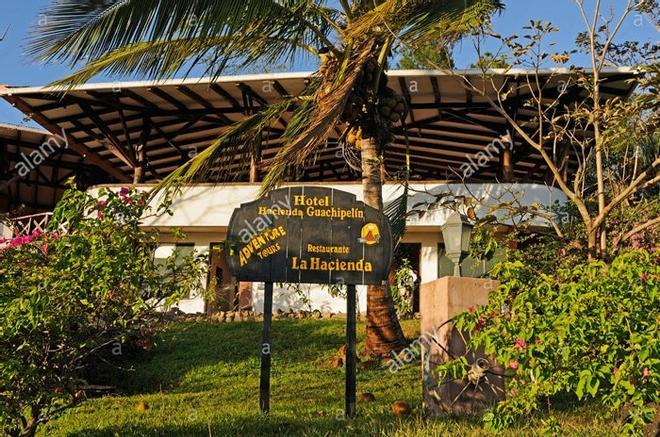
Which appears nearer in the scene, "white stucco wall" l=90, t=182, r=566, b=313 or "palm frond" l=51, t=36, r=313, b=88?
"palm frond" l=51, t=36, r=313, b=88

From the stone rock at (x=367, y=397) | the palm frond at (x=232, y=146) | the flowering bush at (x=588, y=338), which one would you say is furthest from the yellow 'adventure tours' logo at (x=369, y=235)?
the flowering bush at (x=588, y=338)

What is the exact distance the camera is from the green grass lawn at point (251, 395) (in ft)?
22.5

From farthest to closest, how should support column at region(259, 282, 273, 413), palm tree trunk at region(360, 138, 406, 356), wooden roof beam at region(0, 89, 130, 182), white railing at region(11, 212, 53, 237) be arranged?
wooden roof beam at region(0, 89, 130, 182) < white railing at region(11, 212, 53, 237) < palm tree trunk at region(360, 138, 406, 356) < support column at region(259, 282, 273, 413)

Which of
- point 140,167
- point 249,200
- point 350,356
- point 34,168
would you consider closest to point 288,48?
point 350,356

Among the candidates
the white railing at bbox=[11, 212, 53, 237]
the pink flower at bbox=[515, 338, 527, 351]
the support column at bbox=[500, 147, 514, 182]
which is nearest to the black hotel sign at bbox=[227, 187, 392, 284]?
the pink flower at bbox=[515, 338, 527, 351]

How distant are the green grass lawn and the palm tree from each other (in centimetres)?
180

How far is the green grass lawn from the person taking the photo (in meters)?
6.85

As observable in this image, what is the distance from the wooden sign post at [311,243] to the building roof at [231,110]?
6.75 meters

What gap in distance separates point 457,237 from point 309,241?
5.98 ft

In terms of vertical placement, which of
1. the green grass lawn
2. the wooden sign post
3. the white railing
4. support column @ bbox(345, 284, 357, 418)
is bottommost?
the green grass lawn

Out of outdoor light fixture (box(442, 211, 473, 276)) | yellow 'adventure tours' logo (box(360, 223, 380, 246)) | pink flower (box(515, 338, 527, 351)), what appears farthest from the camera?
yellow 'adventure tours' logo (box(360, 223, 380, 246))

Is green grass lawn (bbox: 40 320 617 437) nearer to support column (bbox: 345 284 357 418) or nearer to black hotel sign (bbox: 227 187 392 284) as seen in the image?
support column (bbox: 345 284 357 418)

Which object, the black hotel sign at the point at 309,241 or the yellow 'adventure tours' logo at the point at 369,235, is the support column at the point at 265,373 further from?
the yellow 'adventure tours' logo at the point at 369,235

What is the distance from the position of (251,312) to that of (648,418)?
46.5 ft
